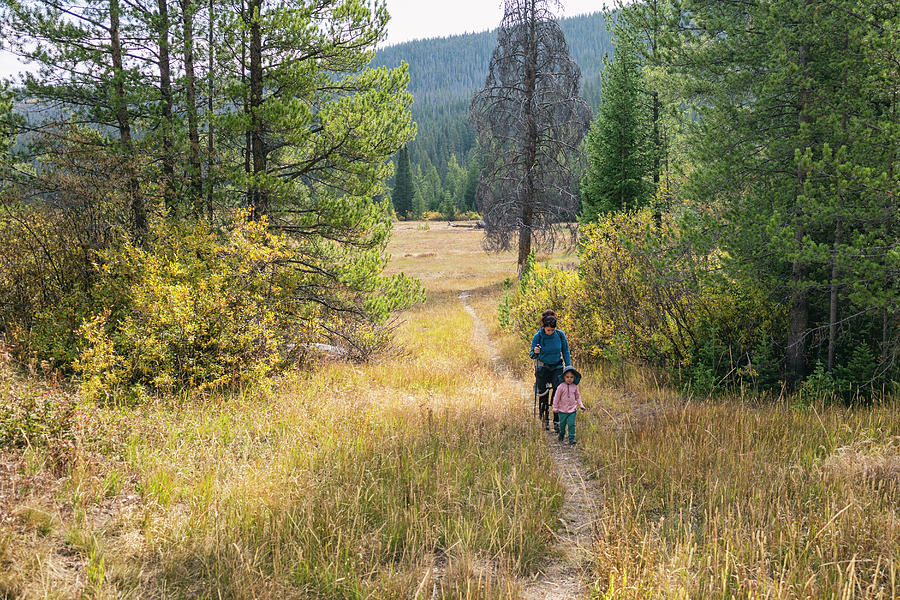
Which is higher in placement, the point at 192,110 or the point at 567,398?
the point at 192,110

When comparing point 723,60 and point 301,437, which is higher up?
point 723,60

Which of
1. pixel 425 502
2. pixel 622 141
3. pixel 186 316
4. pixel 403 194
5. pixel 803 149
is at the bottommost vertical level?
pixel 425 502

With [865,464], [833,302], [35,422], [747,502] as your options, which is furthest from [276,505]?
[833,302]

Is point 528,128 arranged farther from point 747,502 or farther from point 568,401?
point 747,502

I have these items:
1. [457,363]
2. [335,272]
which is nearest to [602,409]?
[457,363]

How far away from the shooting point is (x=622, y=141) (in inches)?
744

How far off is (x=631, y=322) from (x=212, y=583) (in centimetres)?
815

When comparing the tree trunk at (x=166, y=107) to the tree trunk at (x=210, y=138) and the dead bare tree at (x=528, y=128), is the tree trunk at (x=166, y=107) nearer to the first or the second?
the tree trunk at (x=210, y=138)

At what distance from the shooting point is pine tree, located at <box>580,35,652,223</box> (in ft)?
61.6

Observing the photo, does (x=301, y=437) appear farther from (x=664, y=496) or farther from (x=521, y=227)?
(x=521, y=227)

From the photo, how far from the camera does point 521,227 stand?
62.0 feet

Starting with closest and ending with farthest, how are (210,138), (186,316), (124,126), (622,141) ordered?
(186,316), (124,126), (210,138), (622,141)

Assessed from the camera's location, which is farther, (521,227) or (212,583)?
(521,227)

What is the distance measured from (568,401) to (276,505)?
3704 mm
